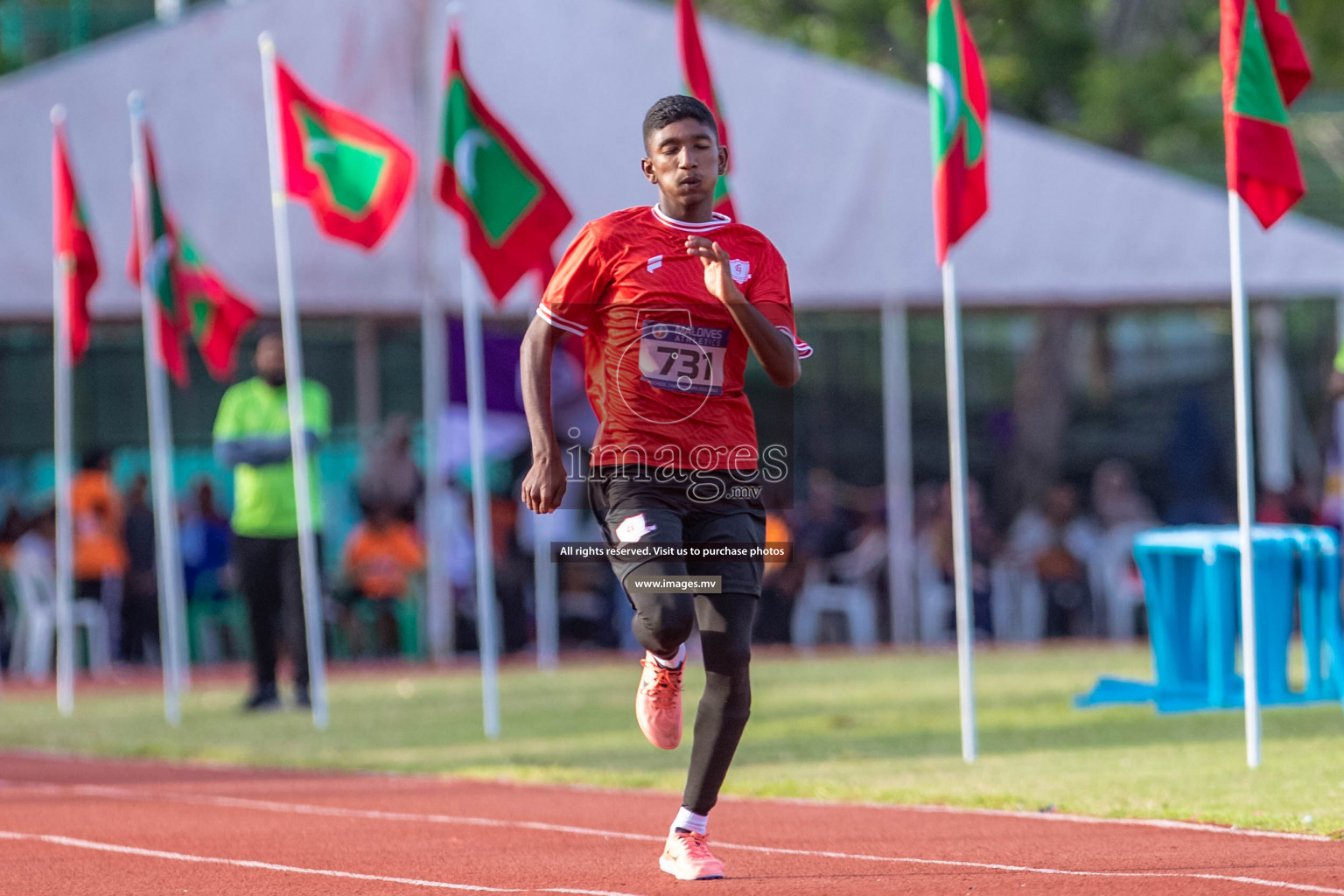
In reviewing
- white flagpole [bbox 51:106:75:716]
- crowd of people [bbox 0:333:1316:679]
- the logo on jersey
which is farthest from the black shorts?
crowd of people [bbox 0:333:1316:679]

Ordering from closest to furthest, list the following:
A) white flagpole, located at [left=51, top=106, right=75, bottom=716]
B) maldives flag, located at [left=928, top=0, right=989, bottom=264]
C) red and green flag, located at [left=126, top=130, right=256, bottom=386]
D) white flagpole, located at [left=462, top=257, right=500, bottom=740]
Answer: maldives flag, located at [left=928, top=0, right=989, bottom=264], white flagpole, located at [left=462, top=257, right=500, bottom=740], red and green flag, located at [left=126, top=130, right=256, bottom=386], white flagpole, located at [left=51, top=106, right=75, bottom=716]

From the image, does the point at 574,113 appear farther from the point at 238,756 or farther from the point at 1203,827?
the point at 1203,827

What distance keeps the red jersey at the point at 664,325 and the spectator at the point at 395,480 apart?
12110 millimetres

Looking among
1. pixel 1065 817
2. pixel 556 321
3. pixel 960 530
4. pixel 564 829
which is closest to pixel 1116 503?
pixel 960 530

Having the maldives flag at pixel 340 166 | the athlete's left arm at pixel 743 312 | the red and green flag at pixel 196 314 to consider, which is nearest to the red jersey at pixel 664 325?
the athlete's left arm at pixel 743 312

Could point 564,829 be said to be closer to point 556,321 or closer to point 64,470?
point 556,321

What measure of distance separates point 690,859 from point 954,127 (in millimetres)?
4879

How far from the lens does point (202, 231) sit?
15.9 metres

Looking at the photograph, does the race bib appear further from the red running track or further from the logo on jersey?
the red running track

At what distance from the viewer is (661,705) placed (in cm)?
548

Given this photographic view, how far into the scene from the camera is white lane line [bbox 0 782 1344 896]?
5.37 metres

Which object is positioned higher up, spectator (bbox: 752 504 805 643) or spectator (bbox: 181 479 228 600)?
spectator (bbox: 181 479 228 600)

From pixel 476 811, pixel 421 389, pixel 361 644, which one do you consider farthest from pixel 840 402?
pixel 476 811

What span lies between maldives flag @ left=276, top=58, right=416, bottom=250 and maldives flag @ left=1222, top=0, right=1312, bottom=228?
5165 mm
